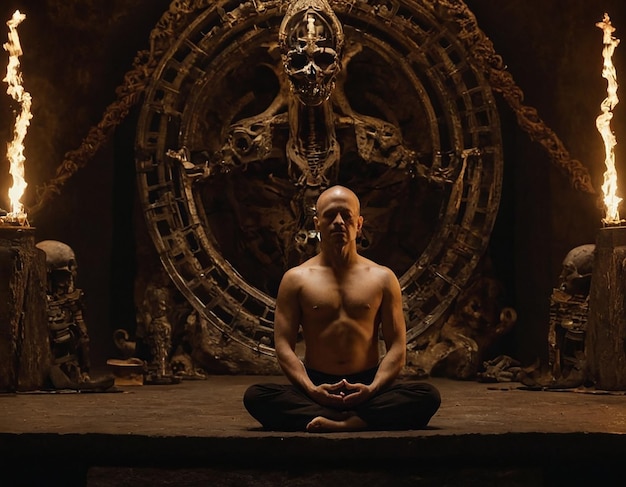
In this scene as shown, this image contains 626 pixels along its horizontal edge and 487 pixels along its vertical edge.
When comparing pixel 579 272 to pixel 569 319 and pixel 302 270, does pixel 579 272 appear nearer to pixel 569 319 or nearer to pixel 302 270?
pixel 569 319

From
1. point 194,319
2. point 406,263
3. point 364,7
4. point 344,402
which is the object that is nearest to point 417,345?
point 406,263

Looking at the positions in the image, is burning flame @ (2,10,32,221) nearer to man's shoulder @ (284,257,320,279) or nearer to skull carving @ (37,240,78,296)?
skull carving @ (37,240,78,296)

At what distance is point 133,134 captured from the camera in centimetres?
956

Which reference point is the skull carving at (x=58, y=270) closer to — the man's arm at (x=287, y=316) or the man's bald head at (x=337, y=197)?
the man's arm at (x=287, y=316)

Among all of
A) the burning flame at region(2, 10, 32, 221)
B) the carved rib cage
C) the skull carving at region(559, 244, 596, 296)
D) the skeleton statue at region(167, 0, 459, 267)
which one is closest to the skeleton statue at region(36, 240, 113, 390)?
the burning flame at region(2, 10, 32, 221)

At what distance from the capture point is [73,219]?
928 cm

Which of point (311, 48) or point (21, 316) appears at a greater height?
point (311, 48)

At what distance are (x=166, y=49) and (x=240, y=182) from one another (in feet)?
3.77

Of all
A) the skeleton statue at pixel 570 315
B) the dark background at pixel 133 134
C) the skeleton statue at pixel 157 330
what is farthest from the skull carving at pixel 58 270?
the skeleton statue at pixel 570 315

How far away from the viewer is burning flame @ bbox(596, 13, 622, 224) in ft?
25.7

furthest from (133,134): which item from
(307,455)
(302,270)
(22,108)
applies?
(307,455)

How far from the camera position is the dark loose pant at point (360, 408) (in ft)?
18.8

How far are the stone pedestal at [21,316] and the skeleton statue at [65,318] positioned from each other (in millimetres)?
159

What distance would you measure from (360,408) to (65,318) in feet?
9.39
